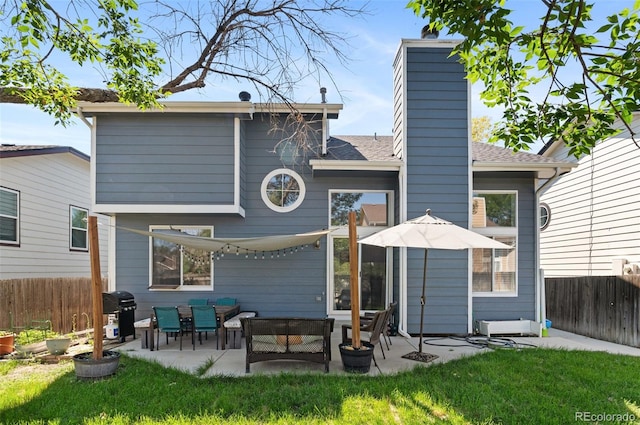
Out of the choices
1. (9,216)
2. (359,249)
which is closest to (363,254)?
(359,249)

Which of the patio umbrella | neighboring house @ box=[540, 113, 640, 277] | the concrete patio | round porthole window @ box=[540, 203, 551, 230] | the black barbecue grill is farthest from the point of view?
round porthole window @ box=[540, 203, 551, 230]

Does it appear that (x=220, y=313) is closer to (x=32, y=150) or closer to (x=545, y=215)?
(x=32, y=150)

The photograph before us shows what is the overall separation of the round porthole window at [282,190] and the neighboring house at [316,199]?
29 millimetres

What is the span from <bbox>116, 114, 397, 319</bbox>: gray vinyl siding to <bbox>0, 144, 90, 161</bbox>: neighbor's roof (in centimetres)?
296

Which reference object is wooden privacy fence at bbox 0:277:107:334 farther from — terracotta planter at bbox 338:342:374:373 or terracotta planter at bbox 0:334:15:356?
terracotta planter at bbox 338:342:374:373

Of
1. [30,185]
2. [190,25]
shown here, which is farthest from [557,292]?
[30,185]

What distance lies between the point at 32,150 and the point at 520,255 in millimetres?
11116

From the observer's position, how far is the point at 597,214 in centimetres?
921

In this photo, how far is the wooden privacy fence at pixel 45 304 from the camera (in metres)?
7.35

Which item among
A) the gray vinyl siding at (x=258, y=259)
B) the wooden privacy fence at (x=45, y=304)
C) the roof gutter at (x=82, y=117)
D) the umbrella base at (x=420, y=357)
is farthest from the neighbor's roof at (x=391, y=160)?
the wooden privacy fence at (x=45, y=304)

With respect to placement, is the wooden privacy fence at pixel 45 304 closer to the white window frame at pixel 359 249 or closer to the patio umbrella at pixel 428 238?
the white window frame at pixel 359 249

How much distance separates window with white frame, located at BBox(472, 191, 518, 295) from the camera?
775 cm

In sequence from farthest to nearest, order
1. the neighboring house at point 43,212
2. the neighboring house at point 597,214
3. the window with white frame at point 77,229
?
the window with white frame at point 77,229, the neighboring house at point 43,212, the neighboring house at point 597,214

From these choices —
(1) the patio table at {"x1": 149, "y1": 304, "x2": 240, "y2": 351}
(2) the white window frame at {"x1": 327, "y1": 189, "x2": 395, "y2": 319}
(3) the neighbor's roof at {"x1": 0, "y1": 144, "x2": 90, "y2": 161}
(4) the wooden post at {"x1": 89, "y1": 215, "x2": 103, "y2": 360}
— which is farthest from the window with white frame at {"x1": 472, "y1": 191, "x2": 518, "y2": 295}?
(3) the neighbor's roof at {"x1": 0, "y1": 144, "x2": 90, "y2": 161}
